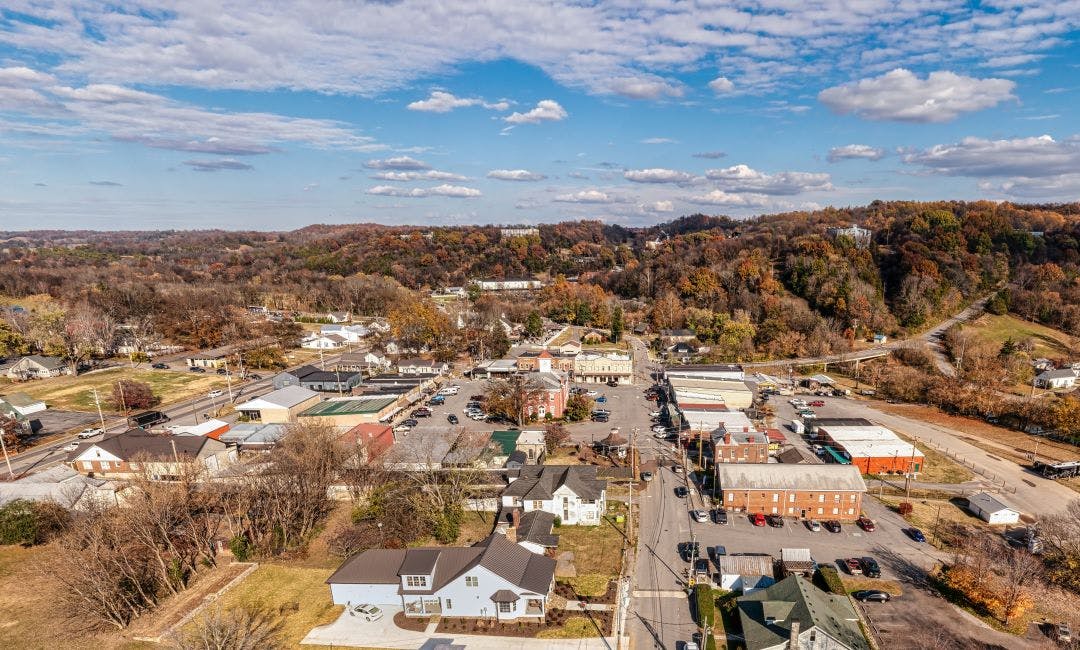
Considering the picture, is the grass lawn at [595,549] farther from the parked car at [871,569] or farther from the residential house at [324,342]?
the residential house at [324,342]

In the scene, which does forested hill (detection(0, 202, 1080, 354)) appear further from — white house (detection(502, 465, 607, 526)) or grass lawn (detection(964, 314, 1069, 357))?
white house (detection(502, 465, 607, 526))

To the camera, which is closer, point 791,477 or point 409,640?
point 409,640

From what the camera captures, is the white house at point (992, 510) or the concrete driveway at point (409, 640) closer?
the concrete driveway at point (409, 640)

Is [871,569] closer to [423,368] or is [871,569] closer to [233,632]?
[233,632]

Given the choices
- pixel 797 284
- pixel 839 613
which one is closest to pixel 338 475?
pixel 839 613

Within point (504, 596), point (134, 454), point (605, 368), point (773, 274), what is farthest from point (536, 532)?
point (773, 274)

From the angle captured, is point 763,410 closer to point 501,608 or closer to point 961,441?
point 961,441

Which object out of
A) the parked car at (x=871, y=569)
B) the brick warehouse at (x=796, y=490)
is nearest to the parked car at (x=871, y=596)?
the parked car at (x=871, y=569)
